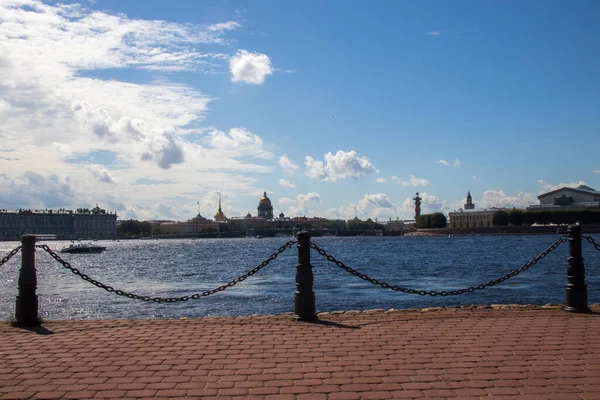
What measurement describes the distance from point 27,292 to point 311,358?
138 inches

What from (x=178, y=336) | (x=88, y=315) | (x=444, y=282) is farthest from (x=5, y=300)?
(x=178, y=336)

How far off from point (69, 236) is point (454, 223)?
95864mm

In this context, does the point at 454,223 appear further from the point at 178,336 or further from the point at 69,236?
the point at 178,336

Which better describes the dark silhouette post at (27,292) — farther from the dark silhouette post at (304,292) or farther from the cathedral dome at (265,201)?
the cathedral dome at (265,201)

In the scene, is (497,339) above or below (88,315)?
above

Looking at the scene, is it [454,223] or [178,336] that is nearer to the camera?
[178,336]

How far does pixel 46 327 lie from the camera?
19.7 ft

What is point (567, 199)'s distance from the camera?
140000 mm

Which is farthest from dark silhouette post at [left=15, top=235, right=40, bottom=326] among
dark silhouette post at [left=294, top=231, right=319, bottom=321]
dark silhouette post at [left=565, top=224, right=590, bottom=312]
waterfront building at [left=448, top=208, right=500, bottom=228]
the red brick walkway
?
waterfront building at [left=448, top=208, right=500, bottom=228]

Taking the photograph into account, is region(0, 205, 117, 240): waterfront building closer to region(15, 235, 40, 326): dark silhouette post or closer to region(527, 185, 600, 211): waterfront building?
region(527, 185, 600, 211): waterfront building

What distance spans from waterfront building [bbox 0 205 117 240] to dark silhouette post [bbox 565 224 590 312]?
134 meters

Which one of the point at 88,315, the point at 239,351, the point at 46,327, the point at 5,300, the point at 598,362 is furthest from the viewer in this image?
the point at 5,300

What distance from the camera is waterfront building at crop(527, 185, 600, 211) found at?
137 meters

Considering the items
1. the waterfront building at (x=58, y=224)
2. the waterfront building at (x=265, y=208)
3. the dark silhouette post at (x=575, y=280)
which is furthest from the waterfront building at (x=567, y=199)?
the dark silhouette post at (x=575, y=280)
